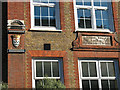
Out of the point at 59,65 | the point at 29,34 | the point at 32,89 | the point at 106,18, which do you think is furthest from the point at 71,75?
the point at 106,18

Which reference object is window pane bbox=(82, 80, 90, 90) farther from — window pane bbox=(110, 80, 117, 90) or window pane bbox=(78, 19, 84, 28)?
window pane bbox=(78, 19, 84, 28)

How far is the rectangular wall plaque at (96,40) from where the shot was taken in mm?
11859

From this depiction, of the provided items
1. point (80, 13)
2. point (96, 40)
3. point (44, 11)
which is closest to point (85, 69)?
point (96, 40)

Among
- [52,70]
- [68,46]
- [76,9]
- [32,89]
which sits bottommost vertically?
[32,89]

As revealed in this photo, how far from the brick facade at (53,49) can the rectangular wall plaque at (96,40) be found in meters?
0.20

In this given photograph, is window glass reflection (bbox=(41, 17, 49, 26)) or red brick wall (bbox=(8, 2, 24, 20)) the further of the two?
window glass reflection (bbox=(41, 17, 49, 26))

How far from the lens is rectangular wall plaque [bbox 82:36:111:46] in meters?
11.9

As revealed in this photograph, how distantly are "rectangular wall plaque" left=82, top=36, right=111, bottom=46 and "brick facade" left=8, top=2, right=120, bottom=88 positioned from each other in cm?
20

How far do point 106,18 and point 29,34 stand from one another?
13.1ft

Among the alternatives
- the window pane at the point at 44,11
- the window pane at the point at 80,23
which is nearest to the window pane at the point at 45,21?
the window pane at the point at 44,11

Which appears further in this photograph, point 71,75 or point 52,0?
point 52,0

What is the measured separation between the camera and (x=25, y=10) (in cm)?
1178

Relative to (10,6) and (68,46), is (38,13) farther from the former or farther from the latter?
(68,46)

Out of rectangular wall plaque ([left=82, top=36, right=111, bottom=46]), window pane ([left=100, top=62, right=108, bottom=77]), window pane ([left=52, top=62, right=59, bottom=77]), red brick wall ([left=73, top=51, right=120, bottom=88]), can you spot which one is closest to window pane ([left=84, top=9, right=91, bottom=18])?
rectangular wall plaque ([left=82, top=36, right=111, bottom=46])
